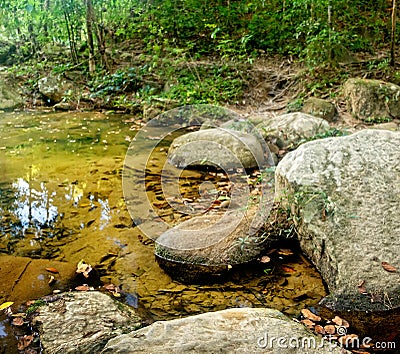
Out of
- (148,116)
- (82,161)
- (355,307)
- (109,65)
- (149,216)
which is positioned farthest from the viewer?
(109,65)

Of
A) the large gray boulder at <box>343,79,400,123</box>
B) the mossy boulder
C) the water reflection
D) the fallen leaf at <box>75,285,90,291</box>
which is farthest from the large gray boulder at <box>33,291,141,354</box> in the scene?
the mossy boulder

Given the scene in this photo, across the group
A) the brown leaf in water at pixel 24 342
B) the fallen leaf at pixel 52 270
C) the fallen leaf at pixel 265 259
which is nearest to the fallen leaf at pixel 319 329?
the fallen leaf at pixel 265 259

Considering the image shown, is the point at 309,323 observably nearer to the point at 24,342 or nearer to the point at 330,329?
the point at 330,329

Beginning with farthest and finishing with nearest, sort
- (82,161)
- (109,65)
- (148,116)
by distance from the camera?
(109,65) → (148,116) → (82,161)

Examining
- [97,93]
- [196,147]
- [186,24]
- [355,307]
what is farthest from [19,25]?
[355,307]

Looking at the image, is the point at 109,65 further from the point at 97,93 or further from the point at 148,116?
the point at 148,116

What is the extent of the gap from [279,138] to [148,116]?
3508 mm

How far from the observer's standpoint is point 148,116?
8078 mm

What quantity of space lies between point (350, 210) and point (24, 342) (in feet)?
7.60

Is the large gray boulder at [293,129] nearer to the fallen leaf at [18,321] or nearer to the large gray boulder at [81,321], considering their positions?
the large gray boulder at [81,321]

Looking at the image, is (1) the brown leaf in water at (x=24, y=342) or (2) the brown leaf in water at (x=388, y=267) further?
(2) the brown leaf in water at (x=388, y=267)

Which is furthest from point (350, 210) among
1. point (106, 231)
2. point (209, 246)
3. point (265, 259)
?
point (106, 231)

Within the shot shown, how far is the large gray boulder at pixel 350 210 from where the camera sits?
2.48m

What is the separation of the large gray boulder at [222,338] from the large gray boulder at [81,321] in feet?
0.74
